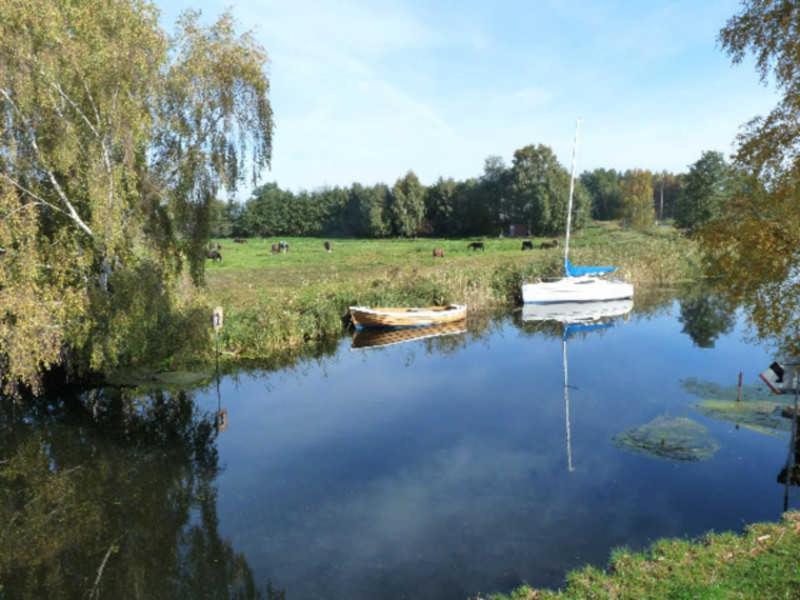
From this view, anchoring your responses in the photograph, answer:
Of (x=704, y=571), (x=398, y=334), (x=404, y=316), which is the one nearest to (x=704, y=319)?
(x=404, y=316)

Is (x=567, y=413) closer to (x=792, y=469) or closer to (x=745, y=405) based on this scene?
(x=745, y=405)

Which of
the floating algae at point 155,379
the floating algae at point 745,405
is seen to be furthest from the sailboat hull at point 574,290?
the floating algae at point 155,379

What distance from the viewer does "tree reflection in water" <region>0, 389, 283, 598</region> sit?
9.98 m

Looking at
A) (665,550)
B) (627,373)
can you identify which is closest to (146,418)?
(665,550)

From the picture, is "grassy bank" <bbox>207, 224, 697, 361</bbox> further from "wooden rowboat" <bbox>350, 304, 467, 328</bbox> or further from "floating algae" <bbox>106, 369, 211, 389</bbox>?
"floating algae" <bbox>106, 369, 211, 389</bbox>

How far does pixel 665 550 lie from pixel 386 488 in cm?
611

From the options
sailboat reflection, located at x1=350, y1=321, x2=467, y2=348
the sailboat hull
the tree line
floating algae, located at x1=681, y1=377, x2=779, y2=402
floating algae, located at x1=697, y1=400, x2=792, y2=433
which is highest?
the tree line

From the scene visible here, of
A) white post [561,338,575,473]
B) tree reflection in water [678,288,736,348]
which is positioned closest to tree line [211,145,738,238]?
tree reflection in water [678,288,736,348]

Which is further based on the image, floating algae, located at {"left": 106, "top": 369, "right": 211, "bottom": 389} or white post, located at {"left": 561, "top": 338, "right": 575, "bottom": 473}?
floating algae, located at {"left": 106, "top": 369, "right": 211, "bottom": 389}

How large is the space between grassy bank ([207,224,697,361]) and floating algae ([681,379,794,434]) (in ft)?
54.2

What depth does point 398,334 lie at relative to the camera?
2975 centimetres

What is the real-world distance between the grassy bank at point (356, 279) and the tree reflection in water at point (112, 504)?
6.86 meters

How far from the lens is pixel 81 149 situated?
53.4 feet

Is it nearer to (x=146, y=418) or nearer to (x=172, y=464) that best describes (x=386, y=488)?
(x=172, y=464)
